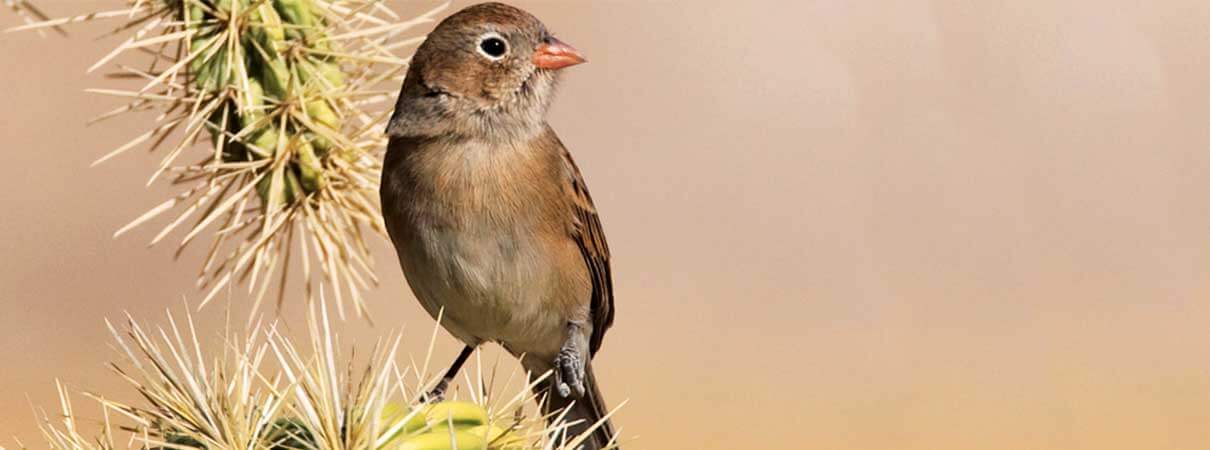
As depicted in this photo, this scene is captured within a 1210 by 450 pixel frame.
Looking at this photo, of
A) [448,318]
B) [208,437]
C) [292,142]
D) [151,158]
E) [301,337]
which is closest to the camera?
[208,437]

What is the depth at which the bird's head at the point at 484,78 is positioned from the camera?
366cm

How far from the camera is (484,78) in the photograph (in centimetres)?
367

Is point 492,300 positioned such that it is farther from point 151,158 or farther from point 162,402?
point 151,158

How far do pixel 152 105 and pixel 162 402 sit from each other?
1242mm

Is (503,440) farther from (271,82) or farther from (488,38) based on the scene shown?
(488,38)

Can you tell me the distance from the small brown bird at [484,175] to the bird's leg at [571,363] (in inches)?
4.8

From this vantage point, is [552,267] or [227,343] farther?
[552,267]

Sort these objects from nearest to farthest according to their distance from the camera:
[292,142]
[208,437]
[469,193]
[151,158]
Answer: [208,437]
[292,142]
[469,193]
[151,158]

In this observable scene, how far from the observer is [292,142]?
10.6ft

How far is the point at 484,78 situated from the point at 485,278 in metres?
0.49

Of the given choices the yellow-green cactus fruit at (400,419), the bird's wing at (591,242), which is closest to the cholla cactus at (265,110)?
the bird's wing at (591,242)

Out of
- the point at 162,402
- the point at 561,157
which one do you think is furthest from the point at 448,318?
the point at 162,402

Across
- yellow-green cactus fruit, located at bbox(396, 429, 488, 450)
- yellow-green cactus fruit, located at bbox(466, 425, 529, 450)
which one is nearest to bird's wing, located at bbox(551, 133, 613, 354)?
yellow-green cactus fruit, located at bbox(466, 425, 529, 450)

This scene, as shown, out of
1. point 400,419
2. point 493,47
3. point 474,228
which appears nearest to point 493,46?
point 493,47
